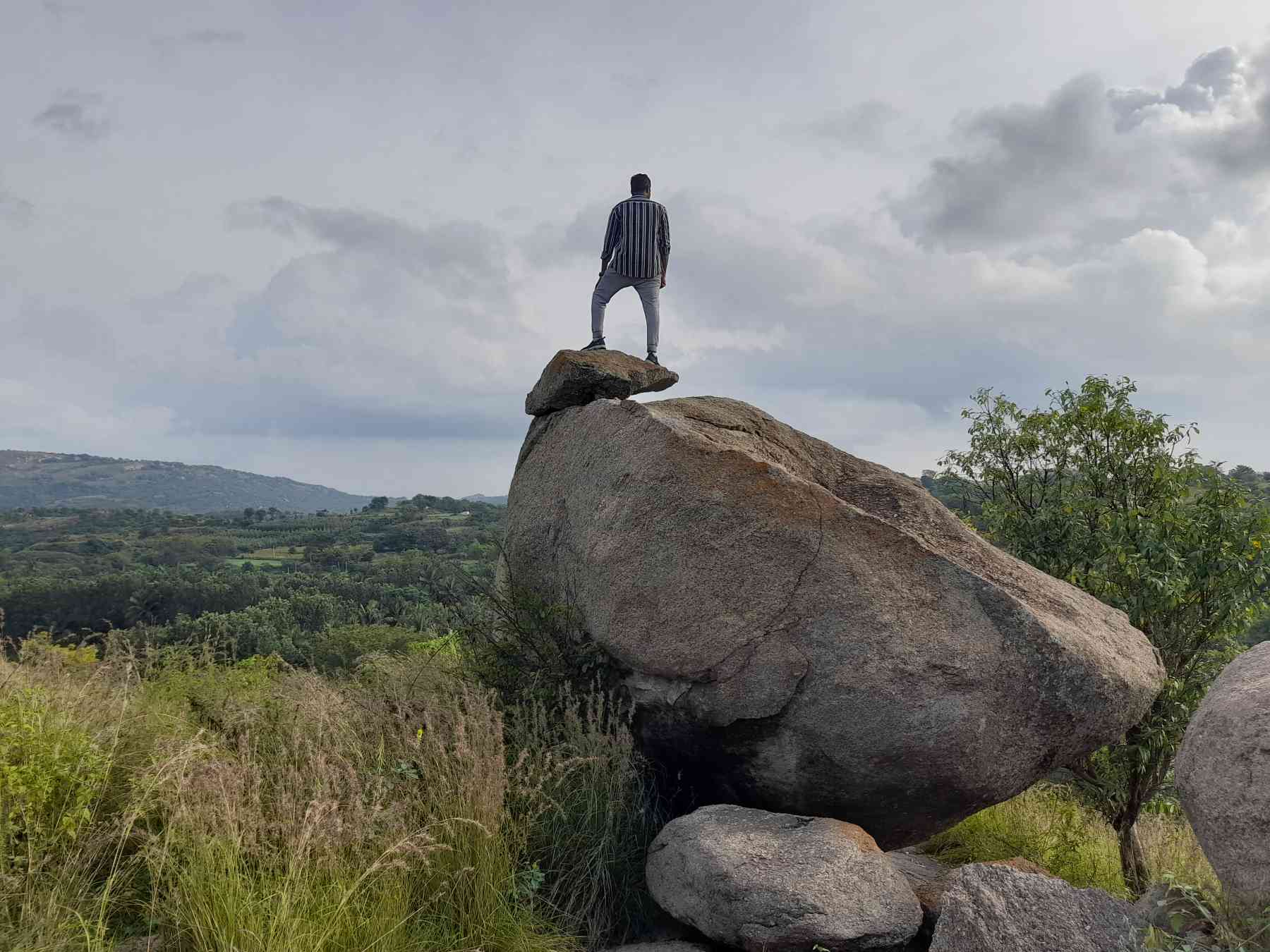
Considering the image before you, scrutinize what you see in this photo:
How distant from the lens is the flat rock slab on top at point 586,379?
10055 mm

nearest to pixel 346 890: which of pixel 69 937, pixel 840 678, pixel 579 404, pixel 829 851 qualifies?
pixel 69 937

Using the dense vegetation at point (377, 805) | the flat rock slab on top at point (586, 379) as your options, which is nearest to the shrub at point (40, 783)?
the dense vegetation at point (377, 805)

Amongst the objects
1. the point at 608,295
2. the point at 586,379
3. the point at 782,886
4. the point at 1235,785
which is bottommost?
the point at 782,886

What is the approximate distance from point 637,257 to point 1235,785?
8.67m

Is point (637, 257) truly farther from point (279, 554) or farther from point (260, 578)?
point (279, 554)

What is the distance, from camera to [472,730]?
682 centimetres

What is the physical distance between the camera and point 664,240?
11.7m

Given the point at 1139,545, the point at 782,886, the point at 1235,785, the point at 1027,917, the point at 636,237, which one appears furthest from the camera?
the point at 636,237

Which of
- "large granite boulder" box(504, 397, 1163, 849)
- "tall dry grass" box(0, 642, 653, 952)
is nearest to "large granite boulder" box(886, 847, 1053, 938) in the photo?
"large granite boulder" box(504, 397, 1163, 849)

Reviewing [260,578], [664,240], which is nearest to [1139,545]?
[664,240]

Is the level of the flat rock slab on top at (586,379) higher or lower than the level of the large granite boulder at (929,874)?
higher

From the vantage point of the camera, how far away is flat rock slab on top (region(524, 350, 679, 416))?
10.1 m

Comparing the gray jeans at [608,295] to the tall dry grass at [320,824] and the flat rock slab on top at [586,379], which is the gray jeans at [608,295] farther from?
the tall dry grass at [320,824]

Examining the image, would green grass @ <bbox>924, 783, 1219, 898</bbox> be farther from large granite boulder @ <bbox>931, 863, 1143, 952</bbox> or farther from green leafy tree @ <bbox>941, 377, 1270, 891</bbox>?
large granite boulder @ <bbox>931, 863, 1143, 952</bbox>
